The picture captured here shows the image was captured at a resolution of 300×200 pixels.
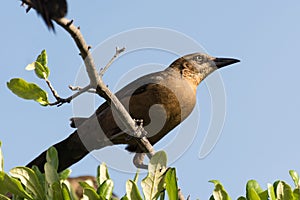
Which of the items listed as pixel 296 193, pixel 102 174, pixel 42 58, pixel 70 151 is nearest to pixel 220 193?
pixel 296 193

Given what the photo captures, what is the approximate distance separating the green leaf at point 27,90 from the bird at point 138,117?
172 cm

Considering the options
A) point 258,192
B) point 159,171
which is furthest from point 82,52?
point 258,192

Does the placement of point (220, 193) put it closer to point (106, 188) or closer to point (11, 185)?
point (106, 188)

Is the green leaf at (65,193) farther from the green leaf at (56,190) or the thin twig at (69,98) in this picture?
the thin twig at (69,98)

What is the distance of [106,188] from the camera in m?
3.38

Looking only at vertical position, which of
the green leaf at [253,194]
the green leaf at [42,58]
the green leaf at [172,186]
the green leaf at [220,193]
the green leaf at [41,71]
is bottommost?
the green leaf at [253,194]

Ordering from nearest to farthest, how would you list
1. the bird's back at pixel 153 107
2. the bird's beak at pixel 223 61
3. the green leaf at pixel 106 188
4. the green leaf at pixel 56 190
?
the green leaf at pixel 56 190, the green leaf at pixel 106 188, the bird's back at pixel 153 107, the bird's beak at pixel 223 61

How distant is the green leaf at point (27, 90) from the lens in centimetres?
380

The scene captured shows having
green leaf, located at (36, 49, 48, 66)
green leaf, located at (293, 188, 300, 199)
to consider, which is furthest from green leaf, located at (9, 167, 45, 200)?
green leaf, located at (293, 188, 300, 199)

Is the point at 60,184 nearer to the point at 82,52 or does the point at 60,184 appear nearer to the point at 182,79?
the point at 82,52

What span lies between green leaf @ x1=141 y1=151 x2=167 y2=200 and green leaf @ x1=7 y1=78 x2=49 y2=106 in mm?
858

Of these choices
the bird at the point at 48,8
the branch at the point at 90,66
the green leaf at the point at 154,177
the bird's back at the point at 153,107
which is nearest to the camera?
the bird at the point at 48,8

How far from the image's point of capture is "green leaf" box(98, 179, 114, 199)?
333cm

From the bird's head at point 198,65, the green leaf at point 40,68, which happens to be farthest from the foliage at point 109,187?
the bird's head at point 198,65
